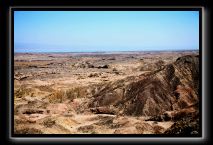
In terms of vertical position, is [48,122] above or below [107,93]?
below

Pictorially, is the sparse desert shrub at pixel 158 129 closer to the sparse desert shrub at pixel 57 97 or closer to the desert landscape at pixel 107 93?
the desert landscape at pixel 107 93

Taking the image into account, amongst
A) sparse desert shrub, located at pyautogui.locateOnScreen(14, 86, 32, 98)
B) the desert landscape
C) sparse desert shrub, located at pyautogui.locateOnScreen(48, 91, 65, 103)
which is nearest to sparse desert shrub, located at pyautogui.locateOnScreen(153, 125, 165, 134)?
the desert landscape

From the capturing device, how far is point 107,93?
5047mm

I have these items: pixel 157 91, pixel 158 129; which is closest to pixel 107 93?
pixel 157 91

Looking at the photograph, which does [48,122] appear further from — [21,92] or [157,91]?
[157,91]

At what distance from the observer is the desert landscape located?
4.70m

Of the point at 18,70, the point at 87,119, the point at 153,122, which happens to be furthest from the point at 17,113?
the point at 153,122

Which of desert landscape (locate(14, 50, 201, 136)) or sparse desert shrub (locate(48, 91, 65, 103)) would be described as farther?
sparse desert shrub (locate(48, 91, 65, 103))

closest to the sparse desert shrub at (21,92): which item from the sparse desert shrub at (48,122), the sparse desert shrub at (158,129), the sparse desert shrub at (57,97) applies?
the sparse desert shrub at (57,97)

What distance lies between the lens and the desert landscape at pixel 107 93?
470 cm

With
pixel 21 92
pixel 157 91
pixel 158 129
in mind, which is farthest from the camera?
pixel 157 91

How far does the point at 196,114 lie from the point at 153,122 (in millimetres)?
583

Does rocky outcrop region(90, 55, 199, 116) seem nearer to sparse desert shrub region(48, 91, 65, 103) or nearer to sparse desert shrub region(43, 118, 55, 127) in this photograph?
sparse desert shrub region(48, 91, 65, 103)
